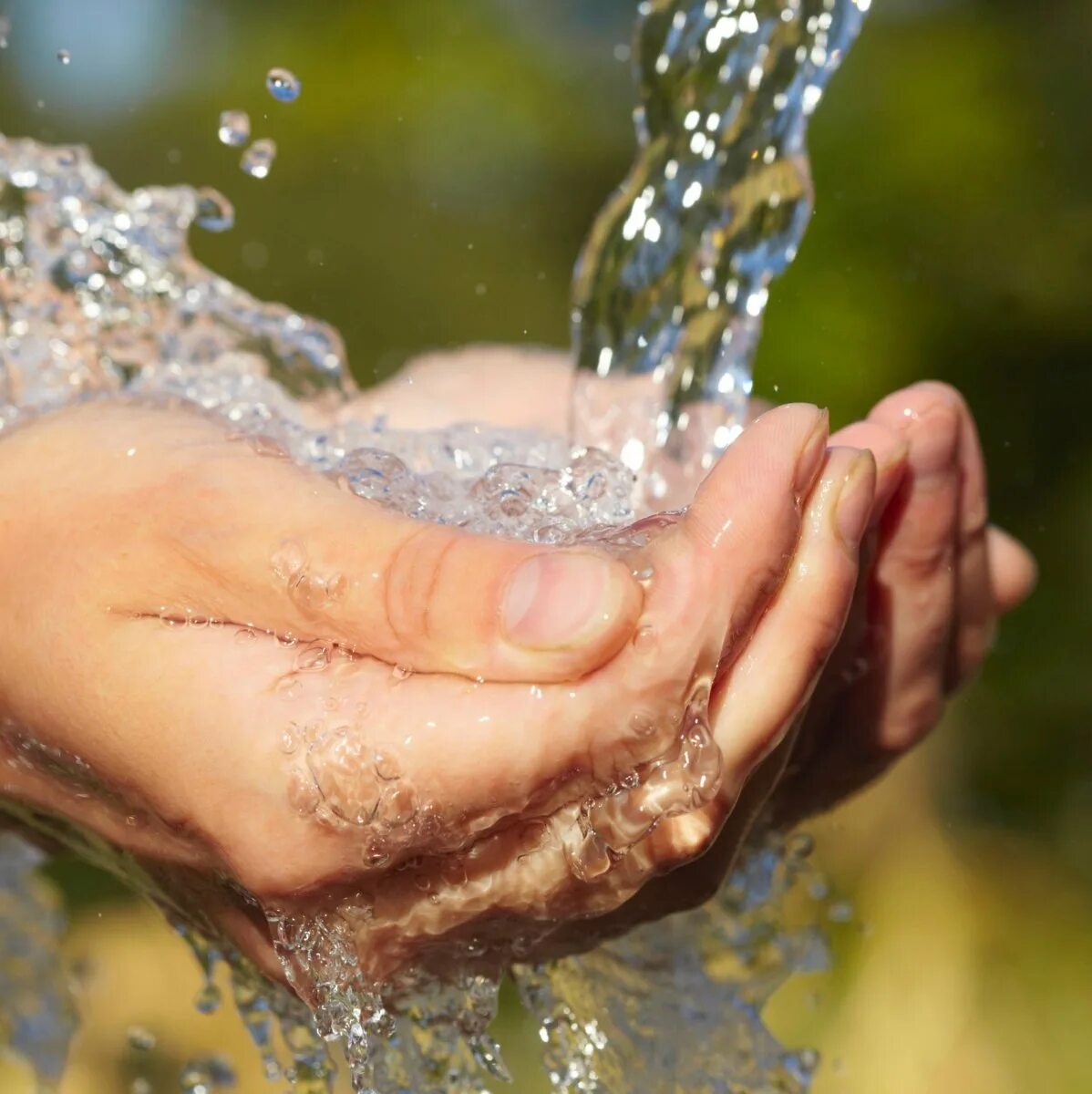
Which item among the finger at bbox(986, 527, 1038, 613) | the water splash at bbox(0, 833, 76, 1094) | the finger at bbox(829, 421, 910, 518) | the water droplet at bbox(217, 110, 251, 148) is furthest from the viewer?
the water splash at bbox(0, 833, 76, 1094)

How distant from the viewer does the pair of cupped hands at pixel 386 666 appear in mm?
528

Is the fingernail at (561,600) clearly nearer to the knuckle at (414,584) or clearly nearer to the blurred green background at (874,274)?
the knuckle at (414,584)

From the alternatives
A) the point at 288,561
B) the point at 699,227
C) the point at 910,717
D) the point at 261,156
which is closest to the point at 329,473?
the point at 288,561

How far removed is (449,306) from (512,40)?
2247mm

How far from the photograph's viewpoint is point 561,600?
511 millimetres

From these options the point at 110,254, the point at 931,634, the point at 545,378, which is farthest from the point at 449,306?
the point at 931,634

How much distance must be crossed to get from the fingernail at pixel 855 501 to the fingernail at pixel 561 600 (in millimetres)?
119

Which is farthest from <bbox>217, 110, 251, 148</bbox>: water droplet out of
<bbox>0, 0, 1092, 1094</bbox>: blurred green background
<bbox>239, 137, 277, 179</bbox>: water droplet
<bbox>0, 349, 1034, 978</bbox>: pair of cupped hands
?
<bbox>0, 349, 1034, 978</bbox>: pair of cupped hands

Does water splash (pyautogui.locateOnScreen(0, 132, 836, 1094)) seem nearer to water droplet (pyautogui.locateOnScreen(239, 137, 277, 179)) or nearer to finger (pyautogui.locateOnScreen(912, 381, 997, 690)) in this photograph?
water droplet (pyautogui.locateOnScreen(239, 137, 277, 179))

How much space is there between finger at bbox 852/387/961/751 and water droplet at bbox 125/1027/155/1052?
1.60 meters

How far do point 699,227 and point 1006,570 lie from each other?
0.37 meters

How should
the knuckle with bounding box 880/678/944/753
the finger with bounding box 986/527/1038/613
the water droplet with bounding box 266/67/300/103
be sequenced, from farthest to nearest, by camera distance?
the water droplet with bounding box 266/67/300/103 → the finger with bounding box 986/527/1038/613 → the knuckle with bounding box 880/678/944/753

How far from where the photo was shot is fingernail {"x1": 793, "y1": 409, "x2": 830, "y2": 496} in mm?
560

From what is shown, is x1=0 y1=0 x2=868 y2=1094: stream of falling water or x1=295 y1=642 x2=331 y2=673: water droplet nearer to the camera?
x1=295 y1=642 x2=331 y2=673: water droplet
